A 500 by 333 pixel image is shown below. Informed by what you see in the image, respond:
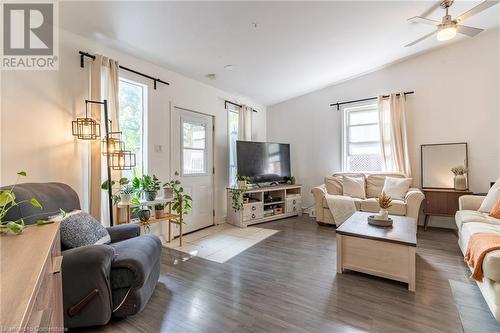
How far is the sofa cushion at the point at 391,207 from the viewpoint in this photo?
3.68 meters

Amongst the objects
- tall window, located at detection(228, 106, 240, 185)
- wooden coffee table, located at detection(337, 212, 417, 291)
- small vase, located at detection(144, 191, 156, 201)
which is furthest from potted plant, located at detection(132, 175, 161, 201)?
wooden coffee table, located at detection(337, 212, 417, 291)

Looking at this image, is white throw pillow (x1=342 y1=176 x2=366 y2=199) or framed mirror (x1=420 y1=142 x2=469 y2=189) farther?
white throw pillow (x1=342 y1=176 x2=366 y2=199)

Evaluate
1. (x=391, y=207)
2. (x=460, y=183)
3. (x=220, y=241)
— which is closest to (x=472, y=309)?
(x=391, y=207)

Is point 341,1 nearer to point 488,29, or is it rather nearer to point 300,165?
point 488,29

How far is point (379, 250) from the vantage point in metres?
2.27

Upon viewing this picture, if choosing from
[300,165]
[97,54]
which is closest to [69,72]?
[97,54]

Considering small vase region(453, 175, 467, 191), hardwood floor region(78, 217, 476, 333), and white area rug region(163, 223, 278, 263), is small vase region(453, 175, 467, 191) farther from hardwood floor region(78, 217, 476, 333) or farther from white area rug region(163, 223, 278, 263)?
white area rug region(163, 223, 278, 263)

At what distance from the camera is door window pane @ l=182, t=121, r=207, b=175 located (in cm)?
387

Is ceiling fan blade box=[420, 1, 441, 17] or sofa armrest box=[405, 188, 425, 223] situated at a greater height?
ceiling fan blade box=[420, 1, 441, 17]

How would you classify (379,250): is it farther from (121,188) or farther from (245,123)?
(245,123)

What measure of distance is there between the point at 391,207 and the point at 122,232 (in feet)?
12.1

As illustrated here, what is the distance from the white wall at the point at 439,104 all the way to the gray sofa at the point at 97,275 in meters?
4.21

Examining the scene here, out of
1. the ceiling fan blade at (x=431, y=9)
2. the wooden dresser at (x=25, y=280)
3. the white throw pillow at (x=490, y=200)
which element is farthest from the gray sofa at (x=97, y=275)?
the ceiling fan blade at (x=431, y=9)

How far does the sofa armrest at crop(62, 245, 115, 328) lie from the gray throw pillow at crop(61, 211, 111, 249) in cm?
14
